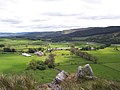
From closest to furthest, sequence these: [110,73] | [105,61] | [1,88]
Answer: [1,88] → [110,73] → [105,61]

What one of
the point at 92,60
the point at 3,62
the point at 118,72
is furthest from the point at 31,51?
the point at 118,72

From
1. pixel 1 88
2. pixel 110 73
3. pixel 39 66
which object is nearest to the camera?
pixel 1 88

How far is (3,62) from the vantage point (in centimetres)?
13400

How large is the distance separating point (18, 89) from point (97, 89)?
3.96 m

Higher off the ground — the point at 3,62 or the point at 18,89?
the point at 18,89

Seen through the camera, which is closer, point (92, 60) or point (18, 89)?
point (18, 89)

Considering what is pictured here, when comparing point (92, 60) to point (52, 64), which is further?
point (92, 60)

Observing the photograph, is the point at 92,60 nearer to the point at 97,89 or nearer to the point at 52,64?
the point at 52,64

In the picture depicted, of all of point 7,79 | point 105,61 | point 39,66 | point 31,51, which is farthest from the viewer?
point 31,51

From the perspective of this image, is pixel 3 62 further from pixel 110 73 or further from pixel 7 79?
pixel 7 79

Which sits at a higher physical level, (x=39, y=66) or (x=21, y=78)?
(x=21, y=78)

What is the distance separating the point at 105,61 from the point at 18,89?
11384 centimetres

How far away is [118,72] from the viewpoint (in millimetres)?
96125

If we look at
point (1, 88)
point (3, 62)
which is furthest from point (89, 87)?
point (3, 62)
